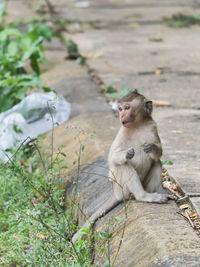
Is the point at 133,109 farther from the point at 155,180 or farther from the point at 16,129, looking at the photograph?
the point at 16,129

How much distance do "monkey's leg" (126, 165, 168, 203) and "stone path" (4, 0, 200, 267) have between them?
61 millimetres

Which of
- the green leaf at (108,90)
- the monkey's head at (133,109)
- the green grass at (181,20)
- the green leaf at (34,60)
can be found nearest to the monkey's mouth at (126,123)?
the monkey's head at (133,109)

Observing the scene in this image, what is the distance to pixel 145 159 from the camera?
387 cm

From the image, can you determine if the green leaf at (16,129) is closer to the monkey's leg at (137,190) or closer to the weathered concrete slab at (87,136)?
the weathered concrete slab at (87,136)

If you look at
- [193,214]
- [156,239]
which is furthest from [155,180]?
[156,239]

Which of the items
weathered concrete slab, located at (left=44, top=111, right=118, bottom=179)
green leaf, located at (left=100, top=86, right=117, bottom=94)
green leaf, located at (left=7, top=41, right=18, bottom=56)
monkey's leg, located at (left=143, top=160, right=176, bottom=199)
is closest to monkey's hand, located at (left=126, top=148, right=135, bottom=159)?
monkey's leg, located at (left=143, top=160, right=176, bottom=199)

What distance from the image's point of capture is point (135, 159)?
3885mm

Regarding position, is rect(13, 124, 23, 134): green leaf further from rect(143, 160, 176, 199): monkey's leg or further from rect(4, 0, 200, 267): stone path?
rect(143, 160, 176, 199): monkey's leg

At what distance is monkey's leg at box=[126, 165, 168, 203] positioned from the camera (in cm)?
380

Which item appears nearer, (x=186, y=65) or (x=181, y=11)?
(x=186, y=65)

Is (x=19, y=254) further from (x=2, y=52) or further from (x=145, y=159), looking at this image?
(x=2, y=52)

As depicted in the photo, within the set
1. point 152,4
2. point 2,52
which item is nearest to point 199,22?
point 152,4

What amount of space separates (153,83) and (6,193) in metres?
3.12

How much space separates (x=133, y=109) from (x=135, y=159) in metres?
0.37
